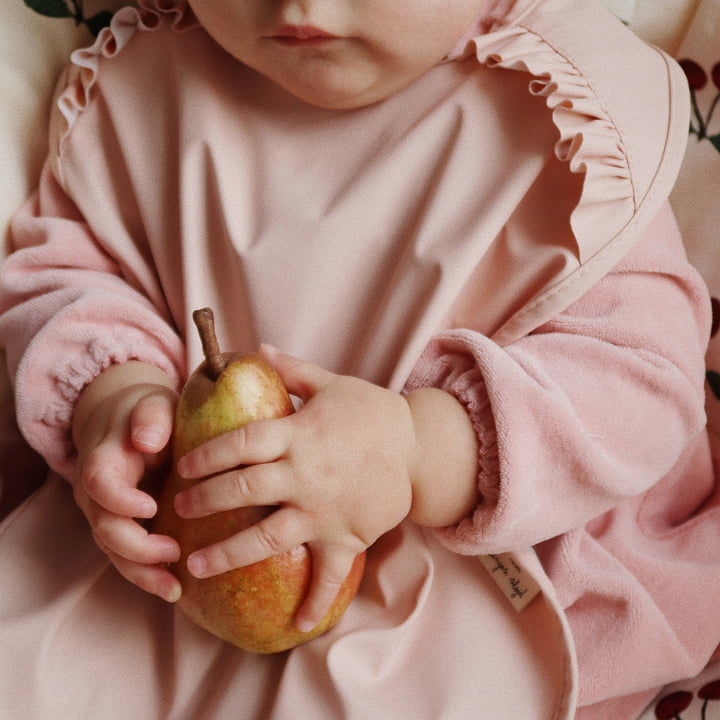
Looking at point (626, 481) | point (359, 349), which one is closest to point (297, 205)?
point (359, 349)

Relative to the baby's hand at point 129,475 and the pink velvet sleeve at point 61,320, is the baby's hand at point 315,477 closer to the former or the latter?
the baby's hand at point 129,475

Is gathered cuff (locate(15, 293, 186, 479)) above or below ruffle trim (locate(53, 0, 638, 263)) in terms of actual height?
below

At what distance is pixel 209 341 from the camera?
1.86ft

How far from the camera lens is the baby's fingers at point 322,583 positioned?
1.96 feet

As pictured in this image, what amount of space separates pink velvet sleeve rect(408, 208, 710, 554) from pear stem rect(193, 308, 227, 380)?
7.7 inches

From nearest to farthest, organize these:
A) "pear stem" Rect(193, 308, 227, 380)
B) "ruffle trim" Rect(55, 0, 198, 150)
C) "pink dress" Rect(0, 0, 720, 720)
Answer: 1. "pear stem" Rect(193, 308, 227, 380)
2. "pink dress" Rect(0, 0, 720, 720)
3. "ruffle trim" Rect(55, 0, 198, 150)

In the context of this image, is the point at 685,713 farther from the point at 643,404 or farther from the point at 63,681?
the point at 63,681

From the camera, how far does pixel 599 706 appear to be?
82 centimetres

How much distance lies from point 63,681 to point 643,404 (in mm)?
498

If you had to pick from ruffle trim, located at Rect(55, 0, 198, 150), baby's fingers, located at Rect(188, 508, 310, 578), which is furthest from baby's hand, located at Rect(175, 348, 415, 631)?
ruffle trim, located at Rect(55, 0, 198, 150)

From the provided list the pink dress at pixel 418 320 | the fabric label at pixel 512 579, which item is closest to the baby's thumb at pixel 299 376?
the pink dress at pixel 418 320

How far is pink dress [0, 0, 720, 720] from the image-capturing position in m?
0.67

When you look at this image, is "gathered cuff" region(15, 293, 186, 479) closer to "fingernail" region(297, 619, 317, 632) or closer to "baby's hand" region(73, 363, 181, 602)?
"baby's hand" region(73, 363, 181, 602)

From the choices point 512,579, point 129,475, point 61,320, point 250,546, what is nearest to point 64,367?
point 61,320
